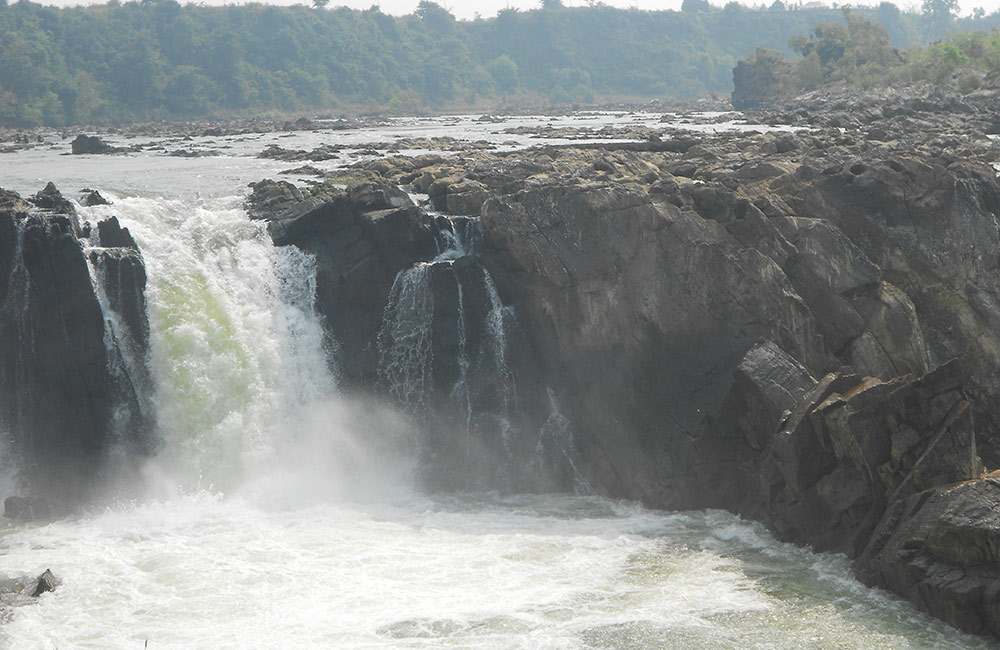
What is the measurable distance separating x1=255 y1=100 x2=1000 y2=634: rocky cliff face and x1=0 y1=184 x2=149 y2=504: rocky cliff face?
5.97 m

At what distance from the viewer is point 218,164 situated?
4991 cm

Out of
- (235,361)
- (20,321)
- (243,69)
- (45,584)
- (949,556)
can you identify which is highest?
(243,69)

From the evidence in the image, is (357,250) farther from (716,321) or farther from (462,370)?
(716,321)

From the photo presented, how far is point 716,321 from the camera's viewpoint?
91.7 feet

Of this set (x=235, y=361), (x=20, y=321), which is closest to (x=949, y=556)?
(x=235, y=361)

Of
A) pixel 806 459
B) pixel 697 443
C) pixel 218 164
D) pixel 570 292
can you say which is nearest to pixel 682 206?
pixel 570 292

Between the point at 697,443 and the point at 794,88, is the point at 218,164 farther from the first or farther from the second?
the point at 794,88

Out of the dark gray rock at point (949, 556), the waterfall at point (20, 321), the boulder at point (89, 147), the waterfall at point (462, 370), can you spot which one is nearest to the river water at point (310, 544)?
the dark gray rock at point (949, 556)

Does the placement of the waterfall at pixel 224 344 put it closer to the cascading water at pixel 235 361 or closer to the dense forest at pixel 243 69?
the cascading water at pixel 235 361

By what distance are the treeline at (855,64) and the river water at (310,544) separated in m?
75.8

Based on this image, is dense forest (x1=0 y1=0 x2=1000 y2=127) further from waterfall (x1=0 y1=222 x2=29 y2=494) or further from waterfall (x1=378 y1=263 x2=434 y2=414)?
waterfall (x1=378 y1=263 x2=434 y2=414)

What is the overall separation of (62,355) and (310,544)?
915cm

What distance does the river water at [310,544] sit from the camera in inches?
773

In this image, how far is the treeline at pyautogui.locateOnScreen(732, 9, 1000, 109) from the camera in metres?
94.9
